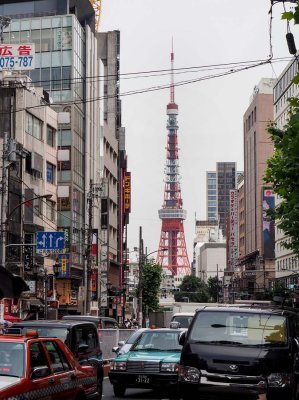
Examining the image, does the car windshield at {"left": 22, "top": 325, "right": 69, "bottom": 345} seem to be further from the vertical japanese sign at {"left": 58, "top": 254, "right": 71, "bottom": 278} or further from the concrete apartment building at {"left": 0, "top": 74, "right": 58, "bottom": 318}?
the vertical japanese sign at {"left": 58, "top": 254, "right": 71, "bottom": 278}

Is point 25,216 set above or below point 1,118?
below

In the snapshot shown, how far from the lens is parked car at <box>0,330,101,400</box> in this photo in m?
10.3

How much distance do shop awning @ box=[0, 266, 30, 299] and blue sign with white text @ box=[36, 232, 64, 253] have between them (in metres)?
27.2

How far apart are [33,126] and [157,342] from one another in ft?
144

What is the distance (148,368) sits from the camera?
1919 cm

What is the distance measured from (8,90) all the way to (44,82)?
18.1 metres

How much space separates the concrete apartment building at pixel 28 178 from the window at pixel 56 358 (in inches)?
1587

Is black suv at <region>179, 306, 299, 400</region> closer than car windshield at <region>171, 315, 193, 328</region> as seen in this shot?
Yes

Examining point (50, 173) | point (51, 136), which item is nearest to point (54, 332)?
point (50, 173)

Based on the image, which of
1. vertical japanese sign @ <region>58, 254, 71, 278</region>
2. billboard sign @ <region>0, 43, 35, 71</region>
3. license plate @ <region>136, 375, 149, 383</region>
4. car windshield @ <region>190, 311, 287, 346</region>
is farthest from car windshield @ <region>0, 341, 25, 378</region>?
vertical japanese sign @ <region>58, 254, 71, 278</region>

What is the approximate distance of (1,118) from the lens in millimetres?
60188

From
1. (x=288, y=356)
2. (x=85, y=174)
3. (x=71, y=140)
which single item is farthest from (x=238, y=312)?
(x=85, y=174)

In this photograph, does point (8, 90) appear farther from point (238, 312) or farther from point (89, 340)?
point (238, 312)

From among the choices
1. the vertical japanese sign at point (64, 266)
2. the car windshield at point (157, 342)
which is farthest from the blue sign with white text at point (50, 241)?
the car windshield at point (157, 342)
